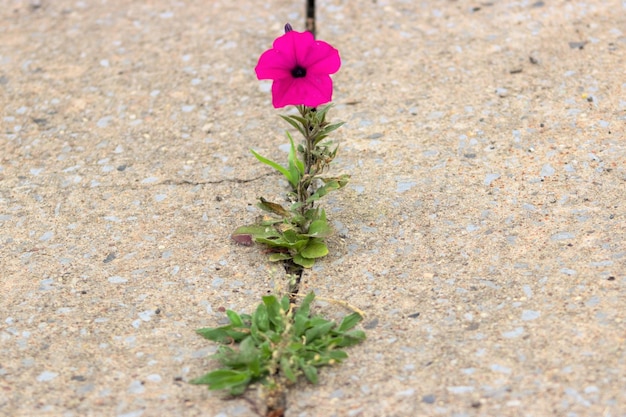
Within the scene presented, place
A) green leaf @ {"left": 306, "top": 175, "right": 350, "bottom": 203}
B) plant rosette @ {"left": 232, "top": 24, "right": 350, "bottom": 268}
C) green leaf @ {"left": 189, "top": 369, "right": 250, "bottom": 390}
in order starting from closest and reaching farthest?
green leaf @ {"left": 189, "top": 369, "right": 250, "bottom": 390}, plant rosette @ {"left": 232, "top": 24, "right": 350, "bottom": 268}, green leaf @ {"left": 306, "top": 175, "right": 350, "bottom": 203}

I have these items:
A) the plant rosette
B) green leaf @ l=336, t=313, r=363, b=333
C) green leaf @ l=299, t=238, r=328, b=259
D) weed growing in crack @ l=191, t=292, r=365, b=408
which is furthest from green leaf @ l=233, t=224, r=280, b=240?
green leaf @ l=336, t=313, r=363, b=333

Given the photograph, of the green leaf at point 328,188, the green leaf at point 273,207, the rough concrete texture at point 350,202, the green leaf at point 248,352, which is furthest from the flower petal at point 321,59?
the green leaf at point 248,352

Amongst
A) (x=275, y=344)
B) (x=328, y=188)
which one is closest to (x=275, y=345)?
(x=275, y=344)

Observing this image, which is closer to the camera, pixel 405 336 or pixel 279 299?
pixel 405 336

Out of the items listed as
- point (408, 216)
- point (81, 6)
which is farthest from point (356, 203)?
point (81, 6)

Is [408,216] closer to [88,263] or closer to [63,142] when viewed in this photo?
[88,263]

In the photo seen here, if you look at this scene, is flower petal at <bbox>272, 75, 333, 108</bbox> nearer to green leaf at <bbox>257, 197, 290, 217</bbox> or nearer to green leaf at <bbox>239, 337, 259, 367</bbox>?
green leaf at <bbox>257, 197, 290, 217</bbox>

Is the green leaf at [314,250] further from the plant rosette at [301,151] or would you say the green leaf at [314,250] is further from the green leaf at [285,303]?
the green leaf at [285,303]

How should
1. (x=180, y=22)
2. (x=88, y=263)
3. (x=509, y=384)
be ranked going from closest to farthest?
(x=509, y=384), (x=88, y=263), (x=180, y=22)
